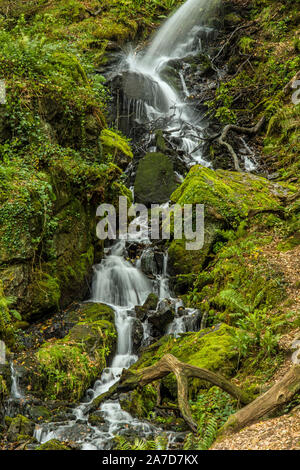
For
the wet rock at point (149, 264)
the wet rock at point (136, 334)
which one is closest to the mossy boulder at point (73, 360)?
the wet rock at point (136, 334)

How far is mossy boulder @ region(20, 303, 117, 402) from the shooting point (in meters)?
6.36

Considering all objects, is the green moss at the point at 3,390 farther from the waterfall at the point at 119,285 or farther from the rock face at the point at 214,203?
the rock face at the point at 214,203

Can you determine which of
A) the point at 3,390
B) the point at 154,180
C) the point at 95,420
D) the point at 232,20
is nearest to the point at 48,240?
the point at 3,390

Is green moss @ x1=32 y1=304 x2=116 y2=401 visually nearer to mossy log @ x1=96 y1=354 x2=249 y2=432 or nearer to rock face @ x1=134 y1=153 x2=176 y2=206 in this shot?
mossy log @ x1=96 y1=354 x2=249 y2=432

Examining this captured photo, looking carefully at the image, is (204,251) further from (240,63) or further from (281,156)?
(240,63)

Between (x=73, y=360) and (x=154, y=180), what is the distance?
7969 mm

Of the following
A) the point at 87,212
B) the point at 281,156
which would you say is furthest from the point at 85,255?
the point at 281,156

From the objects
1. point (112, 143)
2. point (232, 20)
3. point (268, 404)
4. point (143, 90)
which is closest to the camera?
point (268, 404)

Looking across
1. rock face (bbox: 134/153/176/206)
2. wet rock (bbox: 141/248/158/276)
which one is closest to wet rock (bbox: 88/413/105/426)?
A: wet rock (bbox: 141/248/158/276)

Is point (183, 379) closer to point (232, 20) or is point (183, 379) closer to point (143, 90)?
point (143, 90)

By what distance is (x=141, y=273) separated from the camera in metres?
10.2

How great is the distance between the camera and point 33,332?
25.4 ft

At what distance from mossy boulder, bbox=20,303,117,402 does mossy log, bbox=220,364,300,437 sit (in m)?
3.14

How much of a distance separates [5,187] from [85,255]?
284 centimetres
